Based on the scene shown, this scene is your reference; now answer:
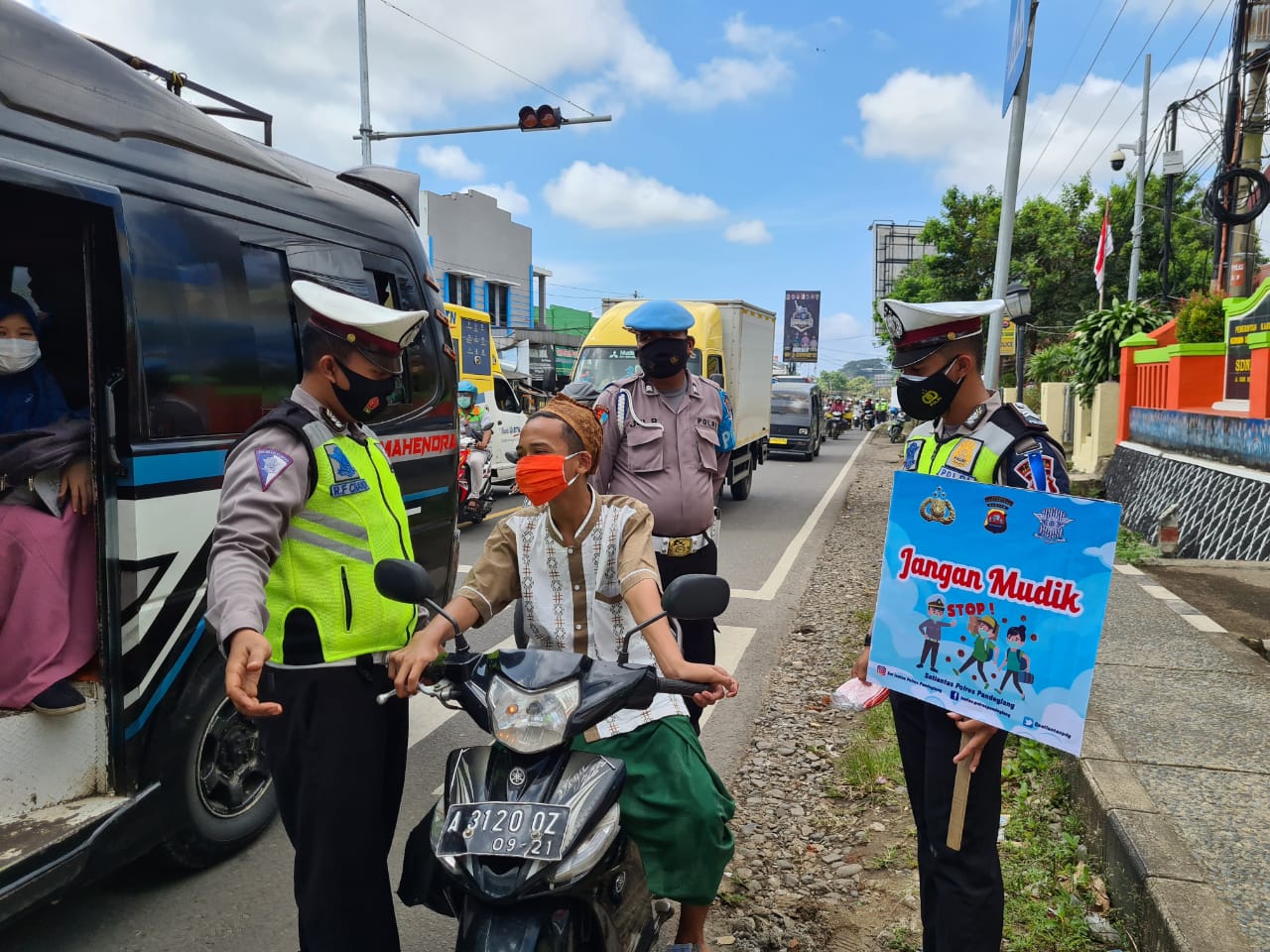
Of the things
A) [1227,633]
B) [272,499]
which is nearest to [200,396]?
[272,499]

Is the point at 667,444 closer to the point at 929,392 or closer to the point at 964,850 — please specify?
the point at 929,392

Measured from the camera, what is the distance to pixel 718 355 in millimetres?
12469

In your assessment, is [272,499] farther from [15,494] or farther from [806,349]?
[806,349]

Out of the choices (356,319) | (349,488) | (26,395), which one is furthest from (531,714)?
(26,395)

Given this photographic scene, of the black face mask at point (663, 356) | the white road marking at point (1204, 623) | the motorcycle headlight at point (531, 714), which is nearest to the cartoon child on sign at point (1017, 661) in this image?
the motorcycle headlight at point (531, 714)

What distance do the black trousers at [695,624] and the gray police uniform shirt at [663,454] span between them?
0.40 feet

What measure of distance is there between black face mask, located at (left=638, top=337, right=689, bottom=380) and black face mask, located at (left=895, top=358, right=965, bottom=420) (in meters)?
1.61

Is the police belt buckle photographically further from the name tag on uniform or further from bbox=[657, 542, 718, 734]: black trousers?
the name tag on uniform

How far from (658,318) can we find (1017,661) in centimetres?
220

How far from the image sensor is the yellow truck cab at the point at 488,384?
12.9 meters

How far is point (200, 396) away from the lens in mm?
3045

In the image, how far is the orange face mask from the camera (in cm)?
228

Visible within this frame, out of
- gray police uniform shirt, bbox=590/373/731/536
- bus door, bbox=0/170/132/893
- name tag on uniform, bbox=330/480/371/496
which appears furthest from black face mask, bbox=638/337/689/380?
bus door, bbox=0/170/132/893

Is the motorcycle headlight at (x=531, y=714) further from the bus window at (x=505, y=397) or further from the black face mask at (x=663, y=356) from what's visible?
the bus window at (x=505, y=397)
